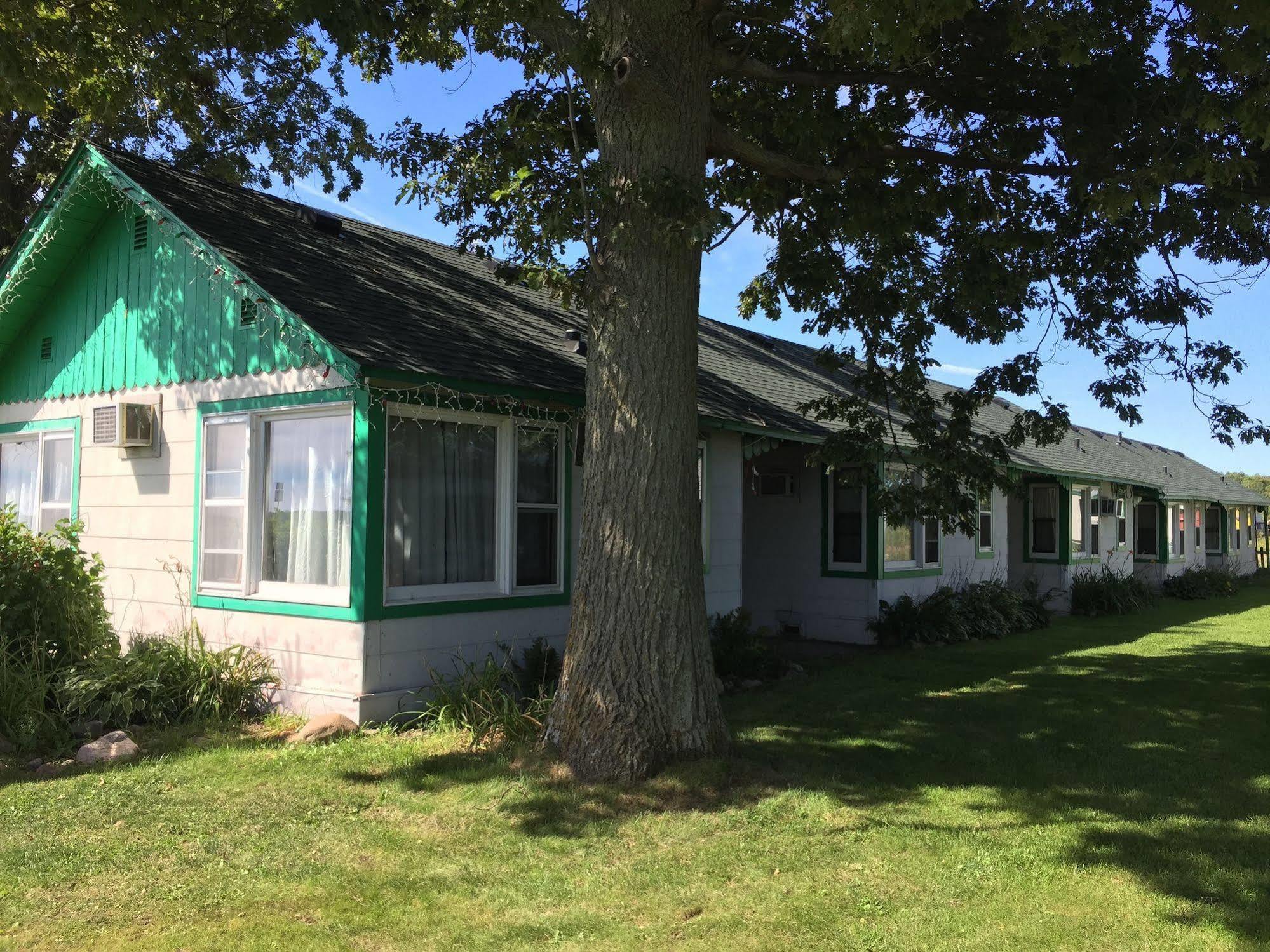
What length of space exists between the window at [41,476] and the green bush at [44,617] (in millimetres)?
2154

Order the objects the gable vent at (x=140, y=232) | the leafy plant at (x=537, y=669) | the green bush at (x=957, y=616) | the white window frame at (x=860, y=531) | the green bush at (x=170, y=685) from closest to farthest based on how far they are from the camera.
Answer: the green bush at (x=170, y=685), the leafy plant at (x=537, y=669), the gable vent at (x=140, y=232), the green bush at (x=957, y=616), the white window frame at (x=860, y=531)

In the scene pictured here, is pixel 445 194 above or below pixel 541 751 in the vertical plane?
above

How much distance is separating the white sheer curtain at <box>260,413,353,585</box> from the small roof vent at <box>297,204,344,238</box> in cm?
346

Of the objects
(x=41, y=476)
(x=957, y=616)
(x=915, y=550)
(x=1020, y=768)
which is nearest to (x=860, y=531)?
(x=915, y=550)

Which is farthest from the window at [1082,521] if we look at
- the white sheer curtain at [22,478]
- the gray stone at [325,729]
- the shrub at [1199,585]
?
the white sheer curtain at [22,478]

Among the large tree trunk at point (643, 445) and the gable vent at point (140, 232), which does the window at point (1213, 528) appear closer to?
the large tree trunk at point (643, 445)

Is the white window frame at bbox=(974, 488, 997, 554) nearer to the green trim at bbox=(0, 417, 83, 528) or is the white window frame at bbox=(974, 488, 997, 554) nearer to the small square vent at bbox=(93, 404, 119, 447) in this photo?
the small square vent at bbox=(93, 404, 119, 447)

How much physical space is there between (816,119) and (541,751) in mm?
5930

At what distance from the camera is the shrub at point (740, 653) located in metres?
11.1

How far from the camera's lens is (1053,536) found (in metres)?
21.9

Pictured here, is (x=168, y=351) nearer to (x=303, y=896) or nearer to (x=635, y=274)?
(x=635, y=274)

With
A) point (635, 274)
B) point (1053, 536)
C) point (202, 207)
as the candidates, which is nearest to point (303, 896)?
point (635, 274)

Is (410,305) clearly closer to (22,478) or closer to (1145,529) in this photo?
(22,478)

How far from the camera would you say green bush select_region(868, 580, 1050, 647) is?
1481 cm
